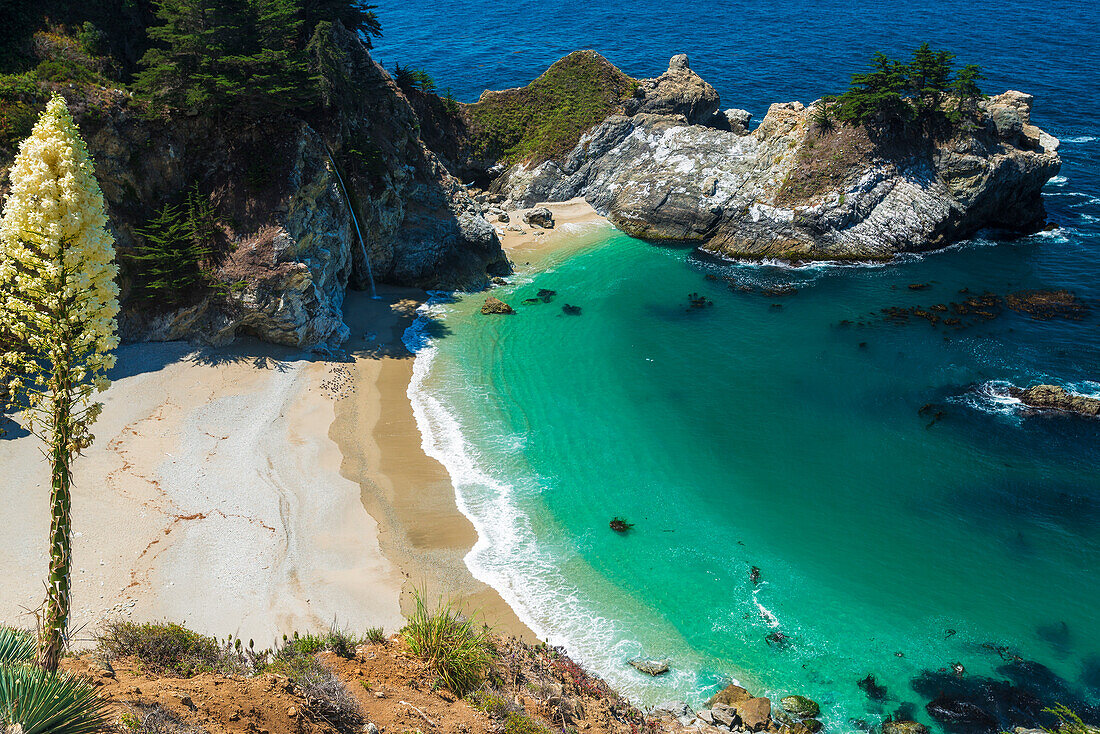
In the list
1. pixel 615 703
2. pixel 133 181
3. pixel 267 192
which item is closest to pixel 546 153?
pixel 267 192

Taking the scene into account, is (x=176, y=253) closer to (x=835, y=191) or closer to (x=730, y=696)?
(x=730, y=696)

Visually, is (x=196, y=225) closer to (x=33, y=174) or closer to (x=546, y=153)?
(x=33, y=174)

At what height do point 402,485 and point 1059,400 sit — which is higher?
point 1059,400

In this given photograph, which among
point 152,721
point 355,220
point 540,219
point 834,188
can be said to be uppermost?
point 355,220

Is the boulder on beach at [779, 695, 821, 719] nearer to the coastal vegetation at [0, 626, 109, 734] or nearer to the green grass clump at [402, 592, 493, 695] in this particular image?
the green grass clump at [402, 592, 493, 695]

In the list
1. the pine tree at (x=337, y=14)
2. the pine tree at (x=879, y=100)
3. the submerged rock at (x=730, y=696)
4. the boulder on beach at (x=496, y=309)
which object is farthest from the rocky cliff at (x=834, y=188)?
the submerged rock at (x=730, y=696)

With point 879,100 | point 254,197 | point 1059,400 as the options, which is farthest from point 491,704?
point 879,100
